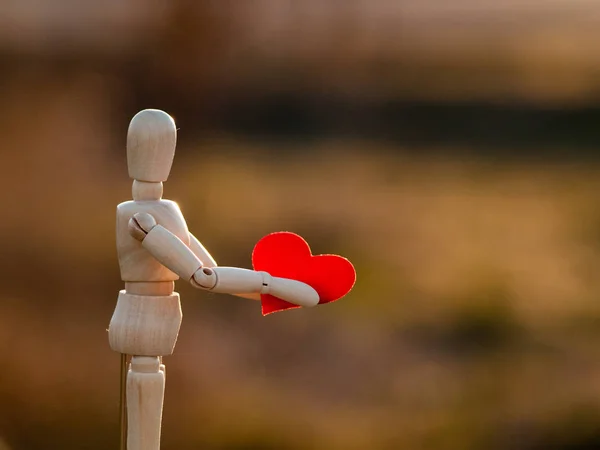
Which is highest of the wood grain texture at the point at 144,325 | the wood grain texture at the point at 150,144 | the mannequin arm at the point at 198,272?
the wood grain texture at the point at 150,144

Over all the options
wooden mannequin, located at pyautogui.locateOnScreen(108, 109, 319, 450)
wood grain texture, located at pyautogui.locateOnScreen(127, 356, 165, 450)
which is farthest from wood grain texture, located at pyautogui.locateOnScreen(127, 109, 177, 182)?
wood grain texture, located at pyautogui.locateOnScreen(127, 356, 165, 450)

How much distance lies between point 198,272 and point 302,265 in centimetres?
9

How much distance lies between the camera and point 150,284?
80 centimetres

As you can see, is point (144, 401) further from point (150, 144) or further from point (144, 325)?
point (150, 144)

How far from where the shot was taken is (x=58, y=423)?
1424 millimetres

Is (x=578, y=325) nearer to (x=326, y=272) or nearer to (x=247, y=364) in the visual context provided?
(x=247, y=364)

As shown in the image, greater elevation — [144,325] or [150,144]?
[150,144]

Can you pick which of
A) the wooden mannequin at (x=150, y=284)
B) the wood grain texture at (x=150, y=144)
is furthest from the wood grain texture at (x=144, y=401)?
the wood grain texture at (x=150, y=144)

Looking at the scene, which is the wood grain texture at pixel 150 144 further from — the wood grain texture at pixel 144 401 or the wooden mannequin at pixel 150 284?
the wood grain texture at pixel 144 401

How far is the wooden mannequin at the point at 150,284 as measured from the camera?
0.78 metres

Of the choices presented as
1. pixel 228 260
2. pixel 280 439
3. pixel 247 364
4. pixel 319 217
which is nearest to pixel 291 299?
pixel 280 439

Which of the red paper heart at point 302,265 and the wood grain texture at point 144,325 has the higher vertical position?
the red paper heart at point 302,265

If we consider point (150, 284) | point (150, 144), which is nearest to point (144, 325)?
point (150, 284)

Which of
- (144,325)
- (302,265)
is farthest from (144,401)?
(302,265)
